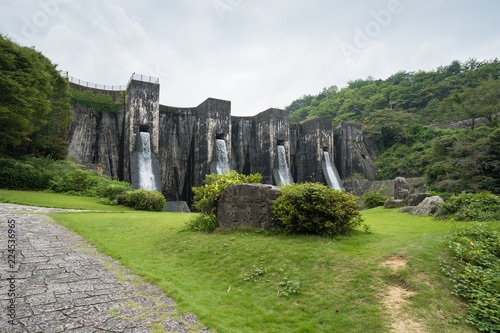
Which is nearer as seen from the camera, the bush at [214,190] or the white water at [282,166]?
the bush at [214,190]

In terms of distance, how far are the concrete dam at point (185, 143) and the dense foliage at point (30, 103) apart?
1.42 meters

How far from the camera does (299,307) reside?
3.32 m

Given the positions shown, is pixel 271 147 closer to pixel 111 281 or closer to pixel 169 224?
pixel 169 224

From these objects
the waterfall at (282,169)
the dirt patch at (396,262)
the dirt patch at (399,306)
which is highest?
the waterfall at (282,169)

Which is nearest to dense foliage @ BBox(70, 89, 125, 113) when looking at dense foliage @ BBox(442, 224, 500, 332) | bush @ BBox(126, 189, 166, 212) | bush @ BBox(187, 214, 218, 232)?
bush @ BBox(126, 189, 166, 212)

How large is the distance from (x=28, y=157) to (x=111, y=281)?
1555cm

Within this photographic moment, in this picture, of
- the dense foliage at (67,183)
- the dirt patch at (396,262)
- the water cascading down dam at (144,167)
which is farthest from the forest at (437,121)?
the water cascading down dam at (144,167)

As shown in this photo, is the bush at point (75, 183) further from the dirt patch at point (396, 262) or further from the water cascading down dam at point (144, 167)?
the dirt patch at point (396, 262)

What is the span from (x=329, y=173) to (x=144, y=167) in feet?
47.4

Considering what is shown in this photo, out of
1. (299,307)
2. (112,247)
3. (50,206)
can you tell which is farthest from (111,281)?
(50,206)

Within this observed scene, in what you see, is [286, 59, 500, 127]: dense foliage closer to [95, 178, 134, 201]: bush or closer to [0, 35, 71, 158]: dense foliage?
[95, 178, 134, 201]: bush

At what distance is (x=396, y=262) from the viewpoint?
383 cm

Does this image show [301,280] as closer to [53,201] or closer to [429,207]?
[429,207]

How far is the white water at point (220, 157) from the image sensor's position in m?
18.5
